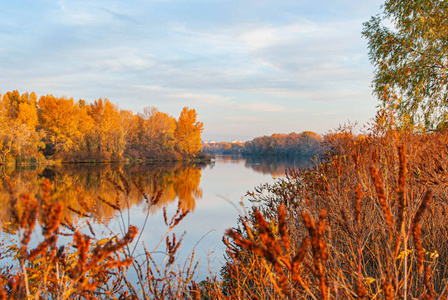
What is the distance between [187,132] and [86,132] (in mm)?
15805

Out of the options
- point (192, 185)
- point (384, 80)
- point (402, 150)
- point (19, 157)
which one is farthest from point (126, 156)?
point (402, 150)

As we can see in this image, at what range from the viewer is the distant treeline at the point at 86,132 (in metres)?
33.9

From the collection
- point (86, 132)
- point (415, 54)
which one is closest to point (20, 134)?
point (86, 132)

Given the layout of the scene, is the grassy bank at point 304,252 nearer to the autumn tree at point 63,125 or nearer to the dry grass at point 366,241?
the dry grass at point 366,241

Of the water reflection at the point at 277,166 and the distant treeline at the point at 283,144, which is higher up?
the distant treeline at the point at 283,144

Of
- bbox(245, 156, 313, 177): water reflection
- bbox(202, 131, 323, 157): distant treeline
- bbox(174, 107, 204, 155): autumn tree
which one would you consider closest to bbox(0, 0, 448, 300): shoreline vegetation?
bbox(245, 156, 313, 177): water reflection

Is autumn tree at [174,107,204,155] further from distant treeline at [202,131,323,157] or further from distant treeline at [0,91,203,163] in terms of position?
distant treeline at [202,131,323,157]

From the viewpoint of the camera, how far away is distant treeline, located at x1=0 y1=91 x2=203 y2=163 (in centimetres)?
3390

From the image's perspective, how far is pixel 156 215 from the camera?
44.4ft

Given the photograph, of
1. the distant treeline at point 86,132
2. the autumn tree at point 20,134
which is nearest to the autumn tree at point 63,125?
the distant treeline at point 86,132

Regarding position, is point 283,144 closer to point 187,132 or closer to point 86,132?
point 187,132

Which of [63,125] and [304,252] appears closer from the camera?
[304,252]

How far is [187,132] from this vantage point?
51906 millimetres

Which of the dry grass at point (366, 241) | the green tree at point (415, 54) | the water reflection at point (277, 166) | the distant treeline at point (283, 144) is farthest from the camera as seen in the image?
the distant treeline at point (283, 144)
